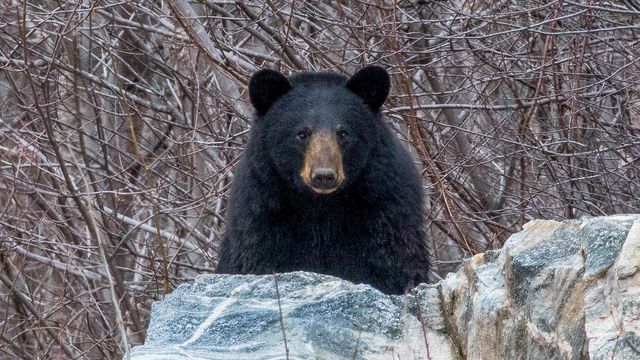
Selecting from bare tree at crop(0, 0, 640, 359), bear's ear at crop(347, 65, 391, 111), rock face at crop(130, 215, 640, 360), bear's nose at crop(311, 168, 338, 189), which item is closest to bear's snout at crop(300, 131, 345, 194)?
bear's nose at crop(311, 168, 338, 189)

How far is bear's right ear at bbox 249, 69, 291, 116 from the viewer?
21.7 ft

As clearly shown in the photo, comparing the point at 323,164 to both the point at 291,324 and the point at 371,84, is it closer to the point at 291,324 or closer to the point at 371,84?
the point at 371,84

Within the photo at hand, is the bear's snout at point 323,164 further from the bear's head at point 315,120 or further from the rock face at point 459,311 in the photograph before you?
the rock face at point 459,311

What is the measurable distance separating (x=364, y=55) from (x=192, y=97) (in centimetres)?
160

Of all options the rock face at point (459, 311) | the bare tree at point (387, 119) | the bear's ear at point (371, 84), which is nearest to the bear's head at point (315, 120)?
the bear's ear at point (371, 84)

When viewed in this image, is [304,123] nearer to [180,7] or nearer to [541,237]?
[541,237]

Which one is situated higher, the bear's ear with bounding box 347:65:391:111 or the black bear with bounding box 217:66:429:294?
the bear's ear with bounding box 347:65:391:111

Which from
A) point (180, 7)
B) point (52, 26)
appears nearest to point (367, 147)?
point (180, 7)

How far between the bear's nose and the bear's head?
132mm

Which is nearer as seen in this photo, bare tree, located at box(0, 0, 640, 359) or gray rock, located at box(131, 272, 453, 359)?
gray rock, located at box(131, 272, 453, 359)

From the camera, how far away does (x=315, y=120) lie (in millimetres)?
6621

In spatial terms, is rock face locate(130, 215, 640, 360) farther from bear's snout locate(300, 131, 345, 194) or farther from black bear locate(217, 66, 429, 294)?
black bear locate(217, 66, 429, 294)

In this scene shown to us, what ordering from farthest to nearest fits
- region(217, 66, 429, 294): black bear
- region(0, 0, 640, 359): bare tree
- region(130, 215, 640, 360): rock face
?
region(0, 0, 640, 359): bare tree → region(217, 66, 429, 294): black bear → region(130, 215, 640, 360): rock face

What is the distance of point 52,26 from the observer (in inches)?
447
